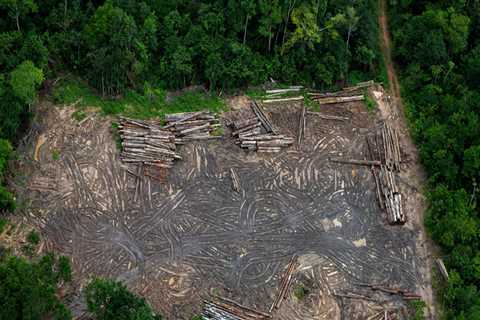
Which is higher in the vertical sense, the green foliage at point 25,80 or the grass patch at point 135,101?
the green foliage at point 25,80

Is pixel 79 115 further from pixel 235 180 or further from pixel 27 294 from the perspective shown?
pixel 27 294

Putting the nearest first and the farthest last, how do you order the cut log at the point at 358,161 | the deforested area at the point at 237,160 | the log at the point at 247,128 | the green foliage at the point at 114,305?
1. the green foliage at the point at 114,305
2. the deforested area at the point at 237,160
3. the cut log at the point at 358,161
4. the log at the point at 247,128

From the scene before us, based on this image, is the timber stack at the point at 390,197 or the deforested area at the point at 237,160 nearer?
the deforested area at the point at 237,160

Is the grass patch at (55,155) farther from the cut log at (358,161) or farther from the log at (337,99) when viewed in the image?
the log at (337,99)

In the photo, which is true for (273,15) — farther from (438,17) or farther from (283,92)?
→ (438,17)

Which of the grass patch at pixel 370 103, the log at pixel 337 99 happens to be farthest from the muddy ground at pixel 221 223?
the grass patch at pixel 370 103

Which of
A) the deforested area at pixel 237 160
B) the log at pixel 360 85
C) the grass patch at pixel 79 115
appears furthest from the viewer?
the log at pixel 360 85

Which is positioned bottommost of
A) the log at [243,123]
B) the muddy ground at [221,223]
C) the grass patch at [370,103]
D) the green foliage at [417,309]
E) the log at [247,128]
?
the green foliage at [417,309]
